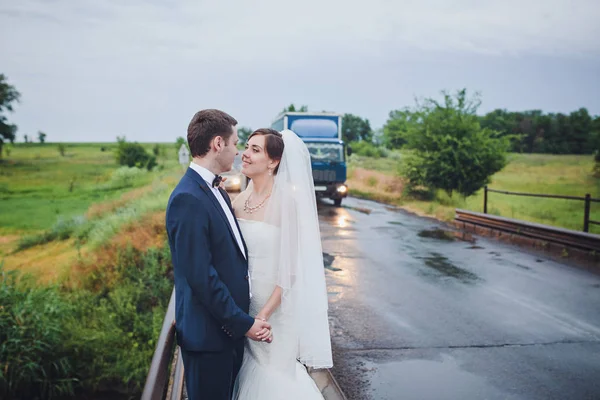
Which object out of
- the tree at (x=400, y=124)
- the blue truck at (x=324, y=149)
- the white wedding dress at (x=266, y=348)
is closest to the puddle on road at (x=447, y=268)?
the white wedding dress at (x=266, y=348)

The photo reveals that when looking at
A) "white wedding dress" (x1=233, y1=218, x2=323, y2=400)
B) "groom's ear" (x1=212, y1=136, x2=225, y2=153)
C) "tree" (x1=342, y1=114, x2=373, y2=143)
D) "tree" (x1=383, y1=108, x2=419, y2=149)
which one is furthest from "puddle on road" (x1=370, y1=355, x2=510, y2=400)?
"tree" (x1=342, y1=114, x2=373, y2=143)

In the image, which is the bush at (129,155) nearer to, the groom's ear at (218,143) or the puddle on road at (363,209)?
the puddle on road at (363,209)

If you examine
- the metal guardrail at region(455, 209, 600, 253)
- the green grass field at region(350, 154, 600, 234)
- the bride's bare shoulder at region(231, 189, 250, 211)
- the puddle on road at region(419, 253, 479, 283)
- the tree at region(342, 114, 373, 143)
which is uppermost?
→ the tree at region(342, 114, 373, 143)

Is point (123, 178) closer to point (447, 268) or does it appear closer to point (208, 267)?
point (447, 268)

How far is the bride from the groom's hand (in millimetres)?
165

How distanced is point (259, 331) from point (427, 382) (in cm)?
272

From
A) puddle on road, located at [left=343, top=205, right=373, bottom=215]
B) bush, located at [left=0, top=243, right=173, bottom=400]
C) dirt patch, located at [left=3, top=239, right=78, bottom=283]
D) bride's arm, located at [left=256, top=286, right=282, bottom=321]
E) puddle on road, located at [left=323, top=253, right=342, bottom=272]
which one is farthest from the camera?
dirt patch, located at [left=3, top=239, right=78, bottom=283]

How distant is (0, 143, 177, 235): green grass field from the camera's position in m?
34.9

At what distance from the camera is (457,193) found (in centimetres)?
2097

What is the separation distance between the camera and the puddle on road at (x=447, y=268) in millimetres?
8859

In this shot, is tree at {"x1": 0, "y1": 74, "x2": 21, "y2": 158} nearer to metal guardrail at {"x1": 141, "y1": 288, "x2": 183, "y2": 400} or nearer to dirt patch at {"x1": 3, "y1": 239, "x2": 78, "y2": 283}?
dirt patch at {"x1": 3, "y1": 239, "x2": 78, "y2": 283}

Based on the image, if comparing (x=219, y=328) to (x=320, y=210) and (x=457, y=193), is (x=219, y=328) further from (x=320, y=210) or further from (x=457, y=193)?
(x=457, y=193)

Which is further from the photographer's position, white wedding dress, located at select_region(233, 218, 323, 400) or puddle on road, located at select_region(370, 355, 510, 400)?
puddle on road, located at select_region(370, 355, 510, 400)

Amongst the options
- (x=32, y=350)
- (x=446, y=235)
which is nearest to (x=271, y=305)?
(x=32, y=350)
